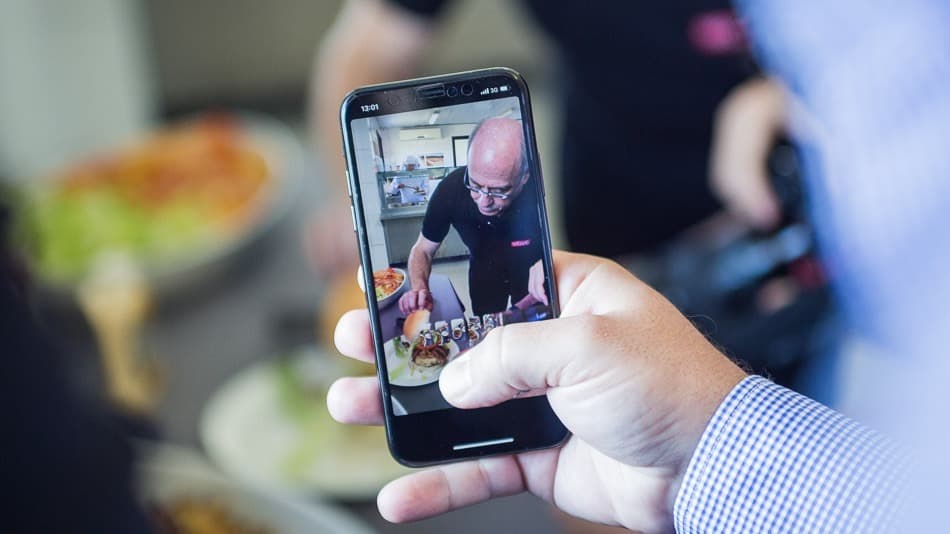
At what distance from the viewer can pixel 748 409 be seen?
1.41 feet

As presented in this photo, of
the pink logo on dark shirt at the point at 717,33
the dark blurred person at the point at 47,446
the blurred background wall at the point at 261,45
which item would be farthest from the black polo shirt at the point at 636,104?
the blurred background wall at the point at 261,45

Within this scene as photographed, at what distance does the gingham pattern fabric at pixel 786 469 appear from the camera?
1.35 feet

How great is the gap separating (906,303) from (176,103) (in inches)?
69.1

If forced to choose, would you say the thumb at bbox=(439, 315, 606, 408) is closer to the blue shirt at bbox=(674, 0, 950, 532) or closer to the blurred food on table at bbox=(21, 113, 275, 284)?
the blue shirt at bbox=(674, 0, 950, 532)

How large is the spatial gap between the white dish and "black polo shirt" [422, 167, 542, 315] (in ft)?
0.15

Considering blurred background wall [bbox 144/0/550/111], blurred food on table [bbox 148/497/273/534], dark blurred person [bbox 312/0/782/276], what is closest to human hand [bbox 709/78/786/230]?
dark blurred person [bbox 312/0/782/276]

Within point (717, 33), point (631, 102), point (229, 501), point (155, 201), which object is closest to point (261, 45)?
point (155, 201)

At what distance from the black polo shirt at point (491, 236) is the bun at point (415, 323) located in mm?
25

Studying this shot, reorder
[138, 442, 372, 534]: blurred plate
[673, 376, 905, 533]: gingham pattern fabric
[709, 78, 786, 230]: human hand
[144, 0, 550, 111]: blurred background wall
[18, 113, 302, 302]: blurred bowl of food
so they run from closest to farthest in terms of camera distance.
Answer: [673, 376, 905, 533]: gingham pattern fabric → [138, 442, 372, 534]: blurred plate → [709, 78, 786, 230]: human hand → [18, 113, 302, 302]: blurred bowl of food → [144, 0, 550, 111]: blurred background wall

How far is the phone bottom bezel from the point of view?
19.1 inches

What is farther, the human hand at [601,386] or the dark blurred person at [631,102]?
the dark blurred person at [631,102]

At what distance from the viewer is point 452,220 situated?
0.44 metres

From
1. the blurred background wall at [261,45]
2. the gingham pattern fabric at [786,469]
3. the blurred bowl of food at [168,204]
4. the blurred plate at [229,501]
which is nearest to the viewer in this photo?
→ the gingham pattern fabric at [786,469]

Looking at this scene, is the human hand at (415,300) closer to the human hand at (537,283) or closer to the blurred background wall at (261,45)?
the human hand at (537,283)
